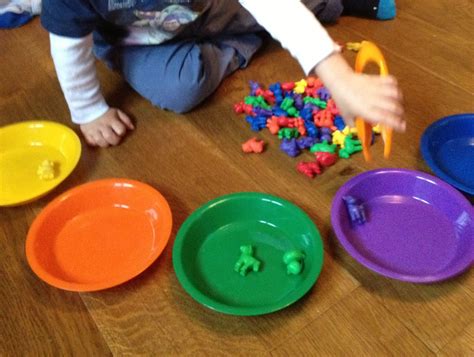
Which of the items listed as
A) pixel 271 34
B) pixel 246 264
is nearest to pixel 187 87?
pixel 271 34

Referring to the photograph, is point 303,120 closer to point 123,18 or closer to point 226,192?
point 226,192

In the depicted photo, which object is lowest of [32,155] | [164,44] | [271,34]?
[32,155]

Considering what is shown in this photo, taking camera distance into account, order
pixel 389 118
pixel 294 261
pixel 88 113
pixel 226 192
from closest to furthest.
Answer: pixel 389 118 → pixel 294 261 → pixel 226 192 → pixel 88 113

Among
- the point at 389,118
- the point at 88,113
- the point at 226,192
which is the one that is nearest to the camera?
the point at 389,118

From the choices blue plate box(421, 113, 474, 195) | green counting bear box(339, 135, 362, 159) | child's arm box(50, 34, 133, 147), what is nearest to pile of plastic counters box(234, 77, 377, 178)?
green counting bear box(339, 135, 362, 159)

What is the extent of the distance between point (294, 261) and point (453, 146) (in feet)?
1.07

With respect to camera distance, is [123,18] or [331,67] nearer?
[331,67]

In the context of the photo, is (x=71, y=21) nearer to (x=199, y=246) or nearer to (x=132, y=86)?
(x=132, y=86)

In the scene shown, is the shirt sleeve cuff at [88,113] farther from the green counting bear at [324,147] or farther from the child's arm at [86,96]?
the green counting bear at [324,147]

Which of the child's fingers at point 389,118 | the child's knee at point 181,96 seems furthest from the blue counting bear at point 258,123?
the child's fingers at point 389,118

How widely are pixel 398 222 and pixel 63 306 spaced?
430 mm

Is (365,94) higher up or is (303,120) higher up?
(365,94)

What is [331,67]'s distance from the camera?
55 cm

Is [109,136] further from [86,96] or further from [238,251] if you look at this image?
[238,251]
